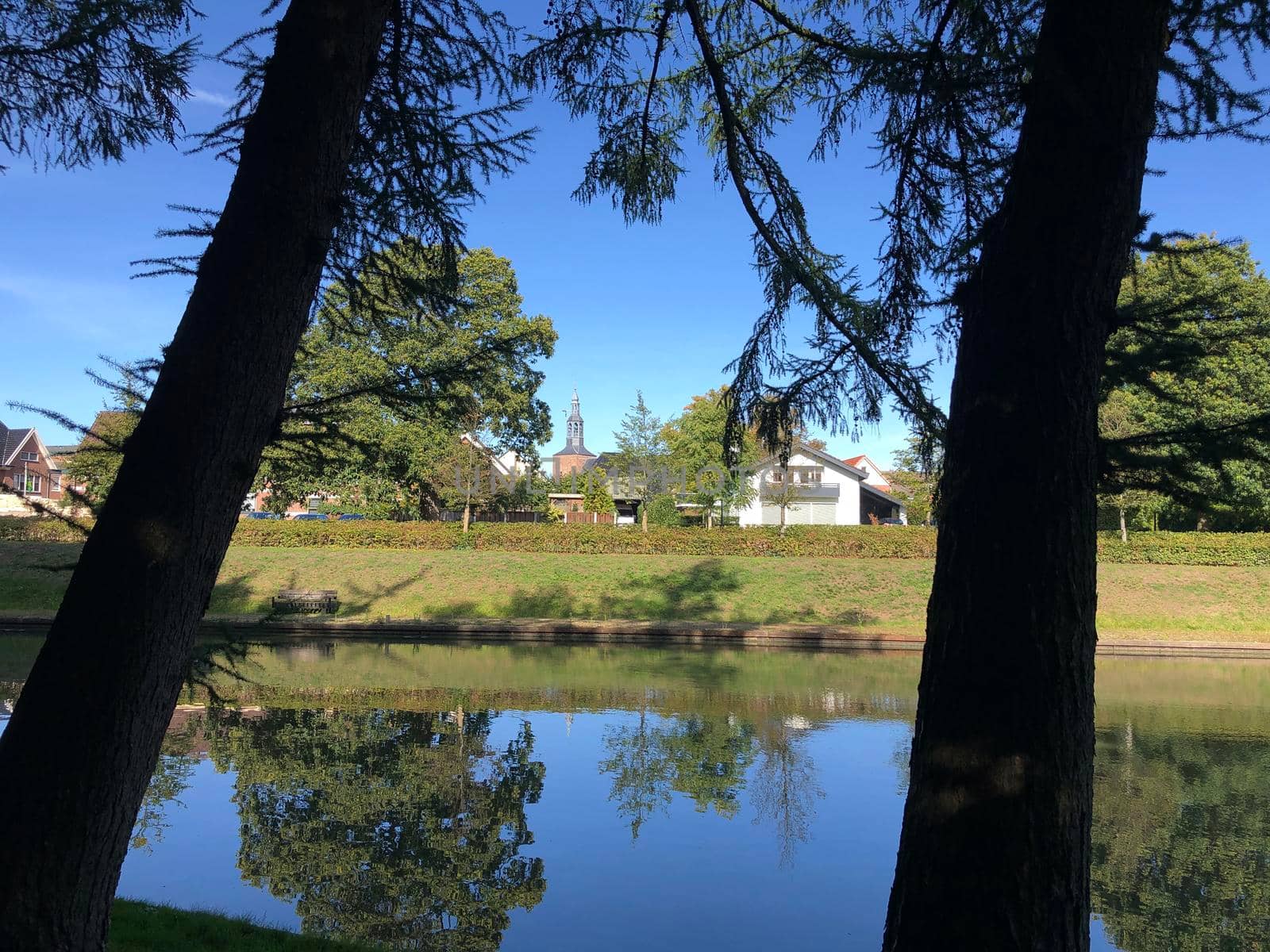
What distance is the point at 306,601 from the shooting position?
59.0 ft

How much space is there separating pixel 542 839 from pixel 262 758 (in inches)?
132

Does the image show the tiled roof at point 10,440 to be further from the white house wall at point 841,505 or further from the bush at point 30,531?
the white house wall at point 841,505

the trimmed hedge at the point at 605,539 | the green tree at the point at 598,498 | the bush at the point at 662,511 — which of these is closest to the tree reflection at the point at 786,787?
the trimmed hedge at the point at 605,539

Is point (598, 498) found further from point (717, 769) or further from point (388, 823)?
point (388, 823)

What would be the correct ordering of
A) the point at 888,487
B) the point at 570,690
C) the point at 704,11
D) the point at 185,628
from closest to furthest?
the point at 185,628, the point at 704,11, the point at 570,690, the point at 888,487

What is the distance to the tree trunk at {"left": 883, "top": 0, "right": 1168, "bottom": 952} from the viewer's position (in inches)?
76.7

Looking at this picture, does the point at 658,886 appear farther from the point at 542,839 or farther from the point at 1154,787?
the point at 1154,787

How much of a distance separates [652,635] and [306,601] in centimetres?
709

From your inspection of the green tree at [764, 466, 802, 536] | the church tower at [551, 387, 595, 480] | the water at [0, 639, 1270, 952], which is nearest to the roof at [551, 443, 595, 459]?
the church tower at [551, 387, 595, 480]

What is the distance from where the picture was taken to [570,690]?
11.9 metres

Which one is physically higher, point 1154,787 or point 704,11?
point 704,11

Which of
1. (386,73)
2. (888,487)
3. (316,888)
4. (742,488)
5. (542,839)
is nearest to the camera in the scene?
(386,73)

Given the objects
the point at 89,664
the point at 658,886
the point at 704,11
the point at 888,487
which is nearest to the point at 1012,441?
the point at 89,664

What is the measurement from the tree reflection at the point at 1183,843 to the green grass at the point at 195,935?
4.32 meters
